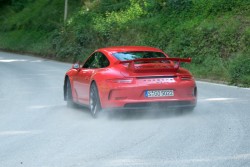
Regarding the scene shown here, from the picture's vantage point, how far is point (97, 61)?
1353 cm

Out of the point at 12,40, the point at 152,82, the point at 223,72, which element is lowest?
the point at 12,40

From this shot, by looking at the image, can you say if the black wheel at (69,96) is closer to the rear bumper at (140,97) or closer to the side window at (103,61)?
the side window at (103,61)

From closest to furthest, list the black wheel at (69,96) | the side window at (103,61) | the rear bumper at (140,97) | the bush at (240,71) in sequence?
the rear bumper at (140,97)
the side window at (103,61)
the black wheel at (69,96)
the bush at (240,71)

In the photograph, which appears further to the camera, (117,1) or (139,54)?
(117,1)

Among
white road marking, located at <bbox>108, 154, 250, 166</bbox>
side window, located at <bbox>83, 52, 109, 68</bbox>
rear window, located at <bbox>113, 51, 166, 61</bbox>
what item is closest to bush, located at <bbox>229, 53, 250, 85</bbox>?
rear window, located at <bbox>113, 51, 166, 61</bbox>

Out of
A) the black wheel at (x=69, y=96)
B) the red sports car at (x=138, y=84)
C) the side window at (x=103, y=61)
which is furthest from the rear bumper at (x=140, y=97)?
the black wheel at (x=69, y=96)

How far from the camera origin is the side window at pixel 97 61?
13.1 metres

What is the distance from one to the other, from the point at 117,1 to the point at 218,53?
2017cm

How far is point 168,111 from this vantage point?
13.2 metres

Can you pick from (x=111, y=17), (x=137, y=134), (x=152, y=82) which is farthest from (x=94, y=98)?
(x=111, y=17)

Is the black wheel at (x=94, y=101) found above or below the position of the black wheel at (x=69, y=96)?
above

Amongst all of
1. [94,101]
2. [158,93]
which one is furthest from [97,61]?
[158,93]

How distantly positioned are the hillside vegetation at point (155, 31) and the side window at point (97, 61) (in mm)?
8030

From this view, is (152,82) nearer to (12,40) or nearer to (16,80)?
(16,80)
